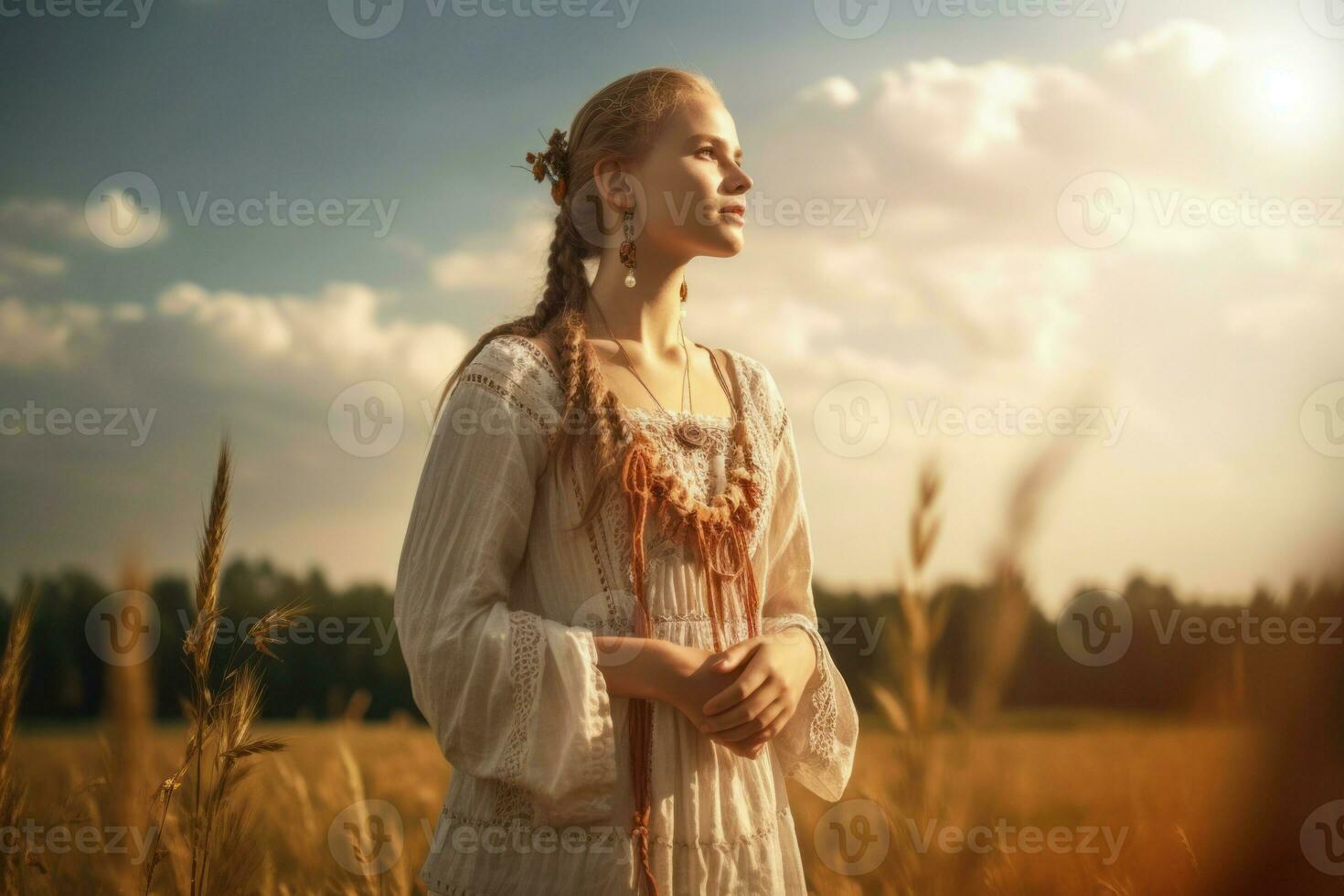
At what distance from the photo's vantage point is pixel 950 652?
1446mm

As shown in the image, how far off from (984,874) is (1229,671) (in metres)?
0.62

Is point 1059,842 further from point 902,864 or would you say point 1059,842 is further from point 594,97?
point 594,97

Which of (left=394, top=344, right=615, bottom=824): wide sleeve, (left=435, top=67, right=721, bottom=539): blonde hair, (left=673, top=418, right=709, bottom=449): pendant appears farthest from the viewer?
(left=673, top=418, right=709, bottom=449): pendant

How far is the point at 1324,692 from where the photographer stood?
1.96m

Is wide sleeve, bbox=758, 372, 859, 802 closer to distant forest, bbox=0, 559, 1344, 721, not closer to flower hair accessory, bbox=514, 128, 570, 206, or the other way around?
distant forest, bbox=0, 559, 1344, 721

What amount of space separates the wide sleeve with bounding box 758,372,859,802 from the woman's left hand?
0.16m

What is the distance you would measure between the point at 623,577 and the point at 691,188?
2.35ft

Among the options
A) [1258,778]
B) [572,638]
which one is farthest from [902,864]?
[1258,778]

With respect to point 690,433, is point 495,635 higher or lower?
lower

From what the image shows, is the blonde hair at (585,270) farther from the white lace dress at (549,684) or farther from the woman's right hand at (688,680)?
the woman's right hand at (688,680)

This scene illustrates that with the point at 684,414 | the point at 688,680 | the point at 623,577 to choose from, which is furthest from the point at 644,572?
the point at 684,414

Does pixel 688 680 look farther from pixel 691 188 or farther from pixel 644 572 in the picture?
pixel 691 188

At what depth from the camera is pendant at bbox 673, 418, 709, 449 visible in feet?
5.60

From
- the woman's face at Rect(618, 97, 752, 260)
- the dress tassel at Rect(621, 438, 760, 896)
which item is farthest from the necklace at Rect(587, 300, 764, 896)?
the woman's face at Rect(618, 97, 752, 260)
